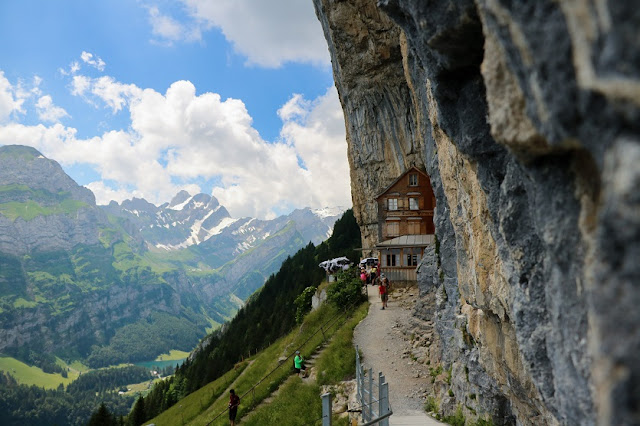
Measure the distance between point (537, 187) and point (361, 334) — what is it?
22965mm

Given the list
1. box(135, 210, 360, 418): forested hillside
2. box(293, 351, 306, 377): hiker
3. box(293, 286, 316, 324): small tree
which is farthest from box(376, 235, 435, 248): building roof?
box(135, 210, 360, 418): forested hillside

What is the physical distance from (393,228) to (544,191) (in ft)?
137

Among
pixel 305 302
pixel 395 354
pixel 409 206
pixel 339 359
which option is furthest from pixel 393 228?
pixel 339 359

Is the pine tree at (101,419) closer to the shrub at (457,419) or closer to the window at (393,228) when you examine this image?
the window at (393,228)

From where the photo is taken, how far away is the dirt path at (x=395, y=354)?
19203mm

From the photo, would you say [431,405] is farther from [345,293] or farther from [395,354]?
Result: [345,293]

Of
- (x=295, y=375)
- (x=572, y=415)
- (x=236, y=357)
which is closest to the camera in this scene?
(x=572, y=415)

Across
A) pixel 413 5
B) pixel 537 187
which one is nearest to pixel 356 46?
pixel 413 5

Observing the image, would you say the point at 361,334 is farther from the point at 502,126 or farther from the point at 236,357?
the point at 236,357

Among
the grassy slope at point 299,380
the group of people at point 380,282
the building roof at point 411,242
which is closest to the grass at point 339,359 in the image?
the grassy slope at point 299,380

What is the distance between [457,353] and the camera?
16.9 metres

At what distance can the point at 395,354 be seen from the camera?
24156 millimetres

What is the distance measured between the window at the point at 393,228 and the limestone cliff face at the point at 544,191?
3159 centimetres

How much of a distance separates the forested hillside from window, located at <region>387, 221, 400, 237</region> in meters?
24.7
